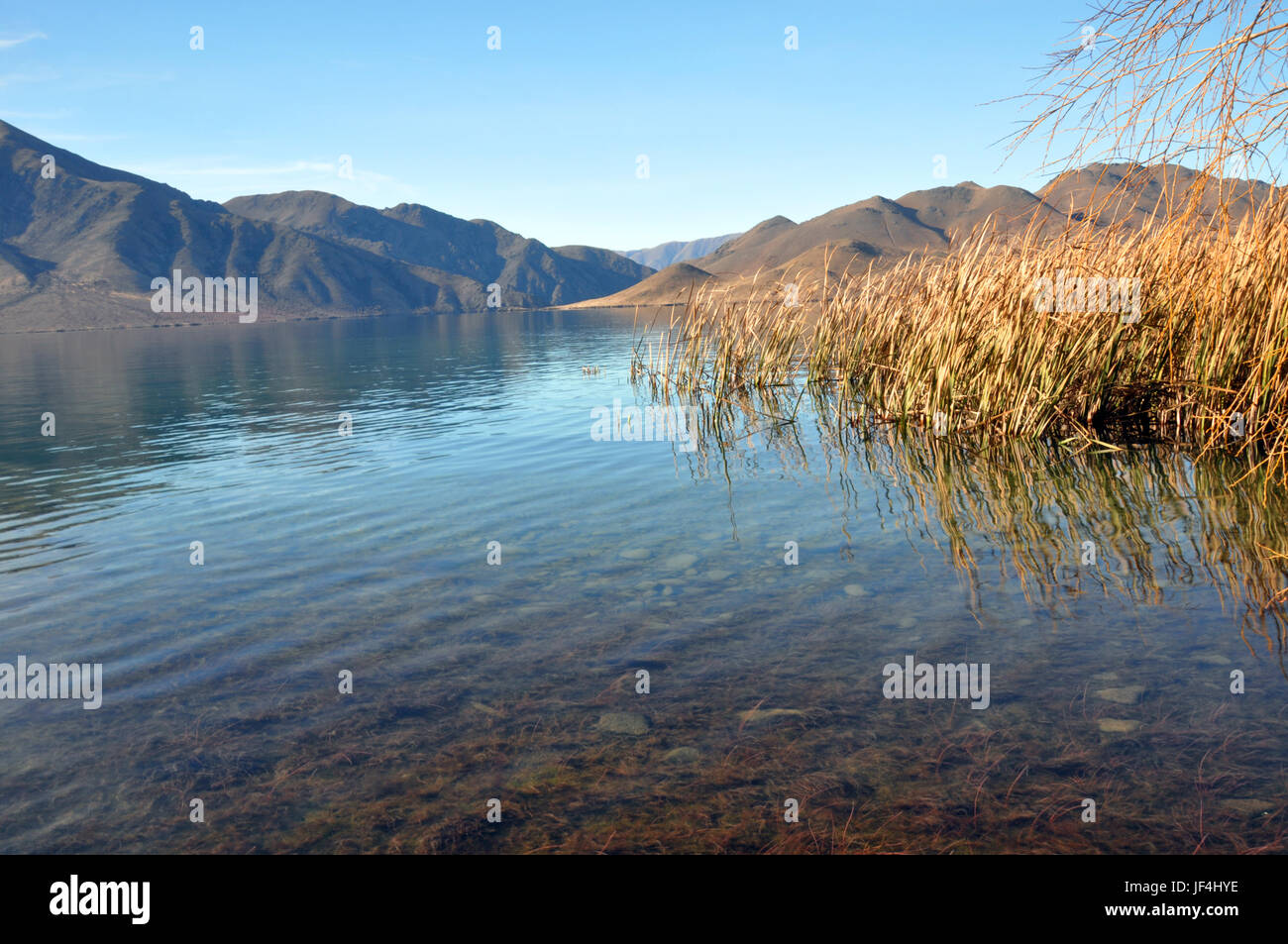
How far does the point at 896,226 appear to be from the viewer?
610 ft

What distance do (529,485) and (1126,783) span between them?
792 cm

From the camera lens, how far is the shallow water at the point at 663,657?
3.57 meters

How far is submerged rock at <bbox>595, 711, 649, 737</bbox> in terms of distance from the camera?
4289mm

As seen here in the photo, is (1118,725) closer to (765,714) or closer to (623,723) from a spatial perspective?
(765,714)

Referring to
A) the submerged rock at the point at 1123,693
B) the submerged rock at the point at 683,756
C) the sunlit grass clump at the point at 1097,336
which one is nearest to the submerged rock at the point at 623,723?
the submerged rock at the point at 683,756

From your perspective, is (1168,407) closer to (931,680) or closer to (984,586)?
(984,586)

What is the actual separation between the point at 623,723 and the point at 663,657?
854mm

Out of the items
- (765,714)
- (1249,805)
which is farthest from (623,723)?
(1249,805)

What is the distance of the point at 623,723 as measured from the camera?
14.3 ft

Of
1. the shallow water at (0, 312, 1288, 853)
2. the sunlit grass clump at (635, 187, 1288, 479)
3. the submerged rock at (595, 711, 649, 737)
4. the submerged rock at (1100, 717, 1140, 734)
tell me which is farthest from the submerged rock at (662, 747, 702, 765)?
the sunlit grass clump at (635, 187, 1288, 479)

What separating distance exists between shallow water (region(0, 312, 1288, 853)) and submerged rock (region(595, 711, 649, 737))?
0.02 meters

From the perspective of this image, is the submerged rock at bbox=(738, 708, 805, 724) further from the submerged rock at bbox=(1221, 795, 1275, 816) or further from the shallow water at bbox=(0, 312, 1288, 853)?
the submerged rock at bbox=(1221, 795, 1275, 816)
